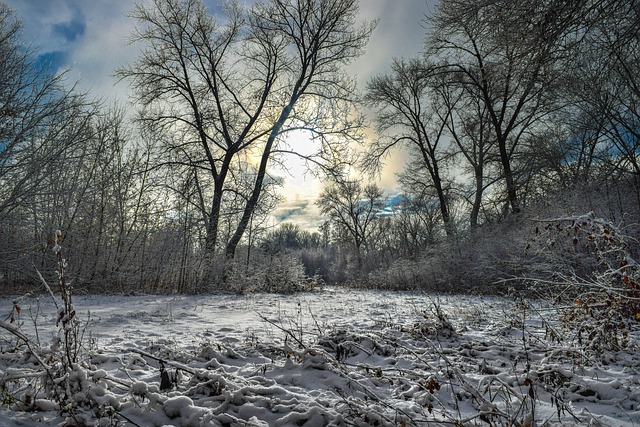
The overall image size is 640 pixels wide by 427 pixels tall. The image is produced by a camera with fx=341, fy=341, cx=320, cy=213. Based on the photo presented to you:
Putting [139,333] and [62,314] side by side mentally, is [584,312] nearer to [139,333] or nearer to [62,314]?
[62,314]

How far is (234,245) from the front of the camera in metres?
14.3

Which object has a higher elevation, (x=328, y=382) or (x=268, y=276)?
(x=268, y=276)

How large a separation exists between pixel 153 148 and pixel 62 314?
48.1 feet

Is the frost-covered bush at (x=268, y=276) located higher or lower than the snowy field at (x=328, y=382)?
higher

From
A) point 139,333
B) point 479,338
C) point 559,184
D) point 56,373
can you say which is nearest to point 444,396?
point 479,338

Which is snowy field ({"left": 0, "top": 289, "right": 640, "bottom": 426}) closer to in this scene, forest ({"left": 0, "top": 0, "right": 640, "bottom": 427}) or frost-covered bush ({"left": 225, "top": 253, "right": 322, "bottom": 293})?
forest ({"left": 0, "top": 0, "right": 640, "bottom": 427})

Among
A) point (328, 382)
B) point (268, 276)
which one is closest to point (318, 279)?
point (268, 276)

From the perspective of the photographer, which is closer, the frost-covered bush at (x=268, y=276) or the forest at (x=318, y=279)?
the forest at (x=318, y=279)

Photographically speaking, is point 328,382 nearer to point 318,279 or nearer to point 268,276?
point 268,276

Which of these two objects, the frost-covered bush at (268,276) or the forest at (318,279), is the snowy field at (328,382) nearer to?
the forest at (318,279)

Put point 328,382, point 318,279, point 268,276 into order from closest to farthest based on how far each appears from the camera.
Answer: point 328,382 → point 268,276 → point 318,279

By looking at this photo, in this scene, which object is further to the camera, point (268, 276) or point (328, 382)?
point (268, 276)

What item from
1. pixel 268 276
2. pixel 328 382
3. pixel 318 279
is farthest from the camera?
pixel 318 279

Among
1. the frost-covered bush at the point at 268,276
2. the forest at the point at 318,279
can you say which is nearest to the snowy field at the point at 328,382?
the forest at the point at 318,279
